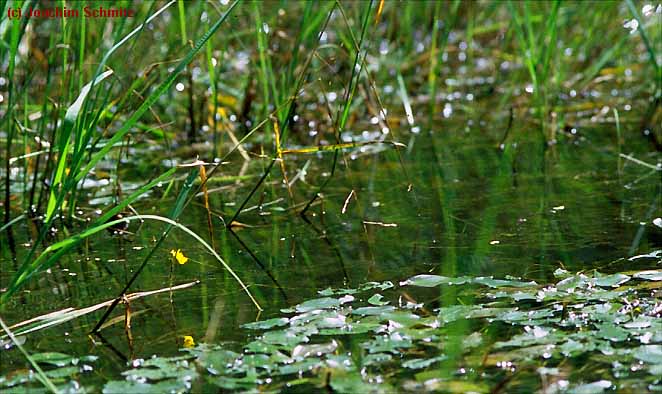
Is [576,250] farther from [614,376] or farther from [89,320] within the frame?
[89,320]

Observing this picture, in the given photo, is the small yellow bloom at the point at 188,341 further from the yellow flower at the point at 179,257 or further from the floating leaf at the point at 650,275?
the floating leaf at the point at 650,275

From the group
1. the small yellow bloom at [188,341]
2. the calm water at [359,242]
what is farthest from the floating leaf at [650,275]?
the small yellow bloom at [188,341]

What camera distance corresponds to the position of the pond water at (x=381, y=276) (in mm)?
1688

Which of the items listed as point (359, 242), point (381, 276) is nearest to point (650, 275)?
point (381, 276)

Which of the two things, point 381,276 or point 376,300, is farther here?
point 381,276

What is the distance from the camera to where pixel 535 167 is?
3279mm

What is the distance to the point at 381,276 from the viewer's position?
2.21 m

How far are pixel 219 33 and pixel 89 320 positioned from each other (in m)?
2.53

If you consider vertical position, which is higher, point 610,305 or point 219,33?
point 219,33

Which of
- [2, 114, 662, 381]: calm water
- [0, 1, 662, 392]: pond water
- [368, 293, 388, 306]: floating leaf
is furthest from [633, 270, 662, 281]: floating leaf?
[368, 293, 388, 306]: floating leaf

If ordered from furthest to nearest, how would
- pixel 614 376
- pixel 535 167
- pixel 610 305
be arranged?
1. pixel 535 167
2. pixel 610 305
3. pixel 614 376

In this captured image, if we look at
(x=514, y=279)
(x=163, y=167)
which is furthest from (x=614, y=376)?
(x=163, y=167)

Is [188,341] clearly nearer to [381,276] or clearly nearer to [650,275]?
[381,276]

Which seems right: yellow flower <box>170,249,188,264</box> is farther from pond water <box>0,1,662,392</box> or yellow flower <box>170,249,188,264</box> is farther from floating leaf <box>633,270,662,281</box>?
floating leaf <box>633,270,662,281</box>
